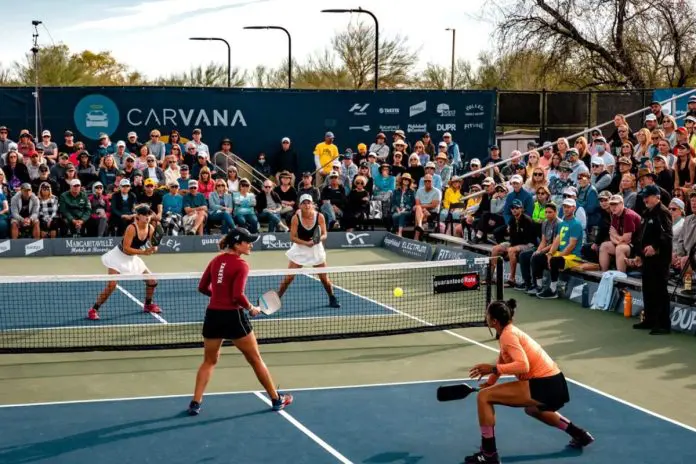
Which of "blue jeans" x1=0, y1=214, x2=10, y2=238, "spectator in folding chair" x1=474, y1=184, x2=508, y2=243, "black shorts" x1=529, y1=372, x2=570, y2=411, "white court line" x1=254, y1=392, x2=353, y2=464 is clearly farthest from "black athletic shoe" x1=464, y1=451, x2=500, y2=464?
"blue jeans" x1=0, y1=214, x2=10, y2=238

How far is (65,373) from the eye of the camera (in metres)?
13.1

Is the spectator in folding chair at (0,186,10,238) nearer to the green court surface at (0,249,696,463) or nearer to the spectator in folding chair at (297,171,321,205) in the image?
the spectator in folding chair at (297,171,321,205)

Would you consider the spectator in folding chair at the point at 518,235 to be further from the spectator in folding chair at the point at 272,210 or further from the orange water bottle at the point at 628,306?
the spectator in folding chair at the point at 272,210

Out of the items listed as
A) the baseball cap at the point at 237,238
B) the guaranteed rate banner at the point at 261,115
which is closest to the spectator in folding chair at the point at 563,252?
the baseball cap at the point at 237,238

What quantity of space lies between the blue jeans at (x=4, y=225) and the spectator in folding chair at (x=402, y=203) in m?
8.50

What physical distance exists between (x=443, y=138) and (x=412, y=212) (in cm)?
493

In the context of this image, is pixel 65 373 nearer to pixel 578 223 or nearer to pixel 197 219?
pixel 578 223

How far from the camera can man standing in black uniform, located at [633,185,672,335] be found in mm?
14891

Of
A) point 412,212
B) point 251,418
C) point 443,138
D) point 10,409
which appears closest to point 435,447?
point 251,418

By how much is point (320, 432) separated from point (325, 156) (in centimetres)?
1769

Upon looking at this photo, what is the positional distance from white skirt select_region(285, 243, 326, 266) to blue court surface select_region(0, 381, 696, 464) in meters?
4.65

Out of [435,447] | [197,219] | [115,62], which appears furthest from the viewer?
[115,62]

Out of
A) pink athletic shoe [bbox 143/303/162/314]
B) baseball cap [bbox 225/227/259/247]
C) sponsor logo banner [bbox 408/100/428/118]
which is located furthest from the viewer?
sponsor logo banner [bbox 408/100/428/118]

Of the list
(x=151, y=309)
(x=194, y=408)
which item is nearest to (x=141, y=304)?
(x=151, y=309)
